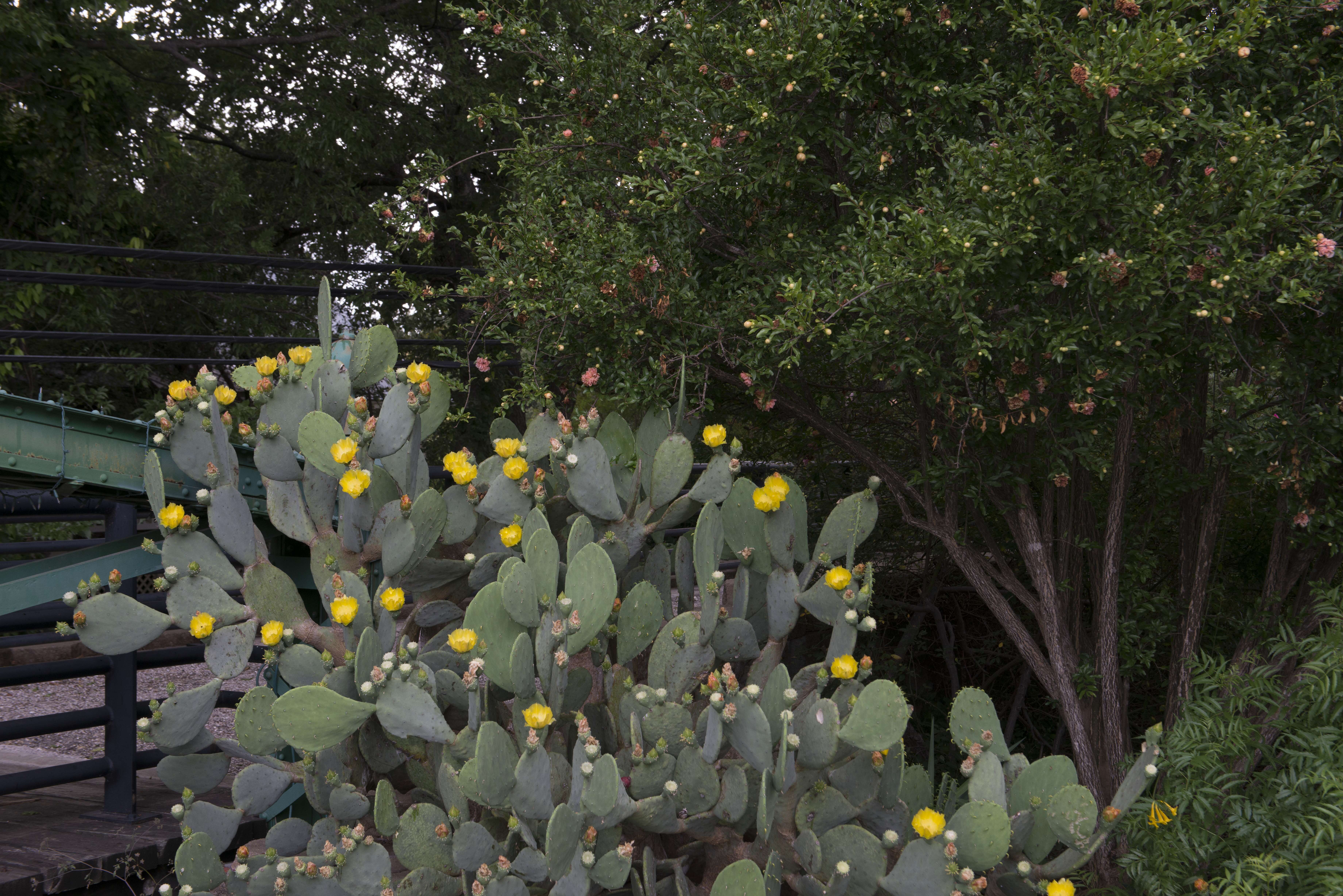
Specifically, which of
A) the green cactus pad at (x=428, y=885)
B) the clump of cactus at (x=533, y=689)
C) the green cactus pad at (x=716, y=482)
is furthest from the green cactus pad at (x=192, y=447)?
the green cactus pad at (x=716, y=482)

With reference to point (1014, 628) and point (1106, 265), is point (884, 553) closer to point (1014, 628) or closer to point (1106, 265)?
point (1014, 628)

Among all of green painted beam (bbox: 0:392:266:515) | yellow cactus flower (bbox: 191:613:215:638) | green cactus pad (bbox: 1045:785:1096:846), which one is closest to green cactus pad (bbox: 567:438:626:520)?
yellow cactus flower (bbox: 191:613:215:638)

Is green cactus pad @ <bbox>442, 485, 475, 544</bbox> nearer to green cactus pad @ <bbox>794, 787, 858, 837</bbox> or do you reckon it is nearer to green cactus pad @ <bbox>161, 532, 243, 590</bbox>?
green cactus pad @ <bbox>161, 532, 243, 590</bbox>

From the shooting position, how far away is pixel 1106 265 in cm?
296

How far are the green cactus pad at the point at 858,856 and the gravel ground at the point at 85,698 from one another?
5776 millimetres

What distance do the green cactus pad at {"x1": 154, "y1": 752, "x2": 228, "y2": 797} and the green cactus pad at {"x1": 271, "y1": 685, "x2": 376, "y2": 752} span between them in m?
0.68

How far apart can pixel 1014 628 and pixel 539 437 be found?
6.96ft

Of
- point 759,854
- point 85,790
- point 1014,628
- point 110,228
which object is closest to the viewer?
point 759,854

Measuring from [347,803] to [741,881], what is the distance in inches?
45.4

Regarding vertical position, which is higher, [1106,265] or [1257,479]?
[1106,265]

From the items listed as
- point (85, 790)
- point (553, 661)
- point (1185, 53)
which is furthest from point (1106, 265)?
point (85, 790)

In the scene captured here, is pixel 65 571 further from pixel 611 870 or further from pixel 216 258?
pixel 216 258

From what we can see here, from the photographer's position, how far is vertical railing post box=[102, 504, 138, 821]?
4.21 m

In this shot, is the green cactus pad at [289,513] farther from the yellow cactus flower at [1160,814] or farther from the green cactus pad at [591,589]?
the yellow cactus flower at [1160,814]
